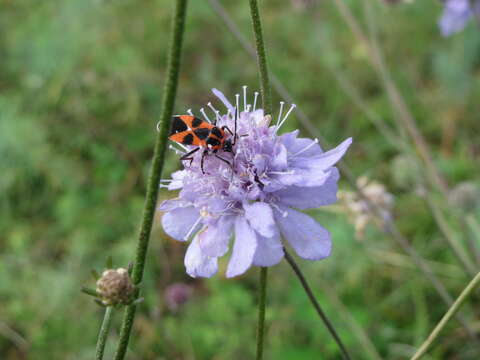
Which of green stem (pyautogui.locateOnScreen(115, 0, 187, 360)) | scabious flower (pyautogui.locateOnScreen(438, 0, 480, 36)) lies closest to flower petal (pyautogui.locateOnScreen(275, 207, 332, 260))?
green stem (pyautogui.locateOnScreen(115, 0, 187, 360))

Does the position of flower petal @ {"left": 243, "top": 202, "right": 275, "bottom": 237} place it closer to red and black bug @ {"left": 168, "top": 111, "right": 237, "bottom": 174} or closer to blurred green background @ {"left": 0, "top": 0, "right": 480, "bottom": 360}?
red and black bug @ {"left": 168, "top": 111, "right": 237, "bottom": 174}

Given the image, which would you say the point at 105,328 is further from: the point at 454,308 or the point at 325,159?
the point at 454,308

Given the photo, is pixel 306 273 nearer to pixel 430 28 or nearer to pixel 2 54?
pixel 430 28

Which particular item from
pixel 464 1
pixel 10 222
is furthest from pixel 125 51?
pixel 464 1

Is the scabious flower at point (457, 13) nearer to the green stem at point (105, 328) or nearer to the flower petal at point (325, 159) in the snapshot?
the flower petal at point (325, 159)

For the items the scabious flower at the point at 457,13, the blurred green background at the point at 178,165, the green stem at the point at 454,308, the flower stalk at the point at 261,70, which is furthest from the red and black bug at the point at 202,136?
the scabious flower at the point at 457,13

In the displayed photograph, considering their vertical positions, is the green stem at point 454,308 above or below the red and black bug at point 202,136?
below

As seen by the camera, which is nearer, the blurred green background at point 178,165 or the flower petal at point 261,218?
the flower petal at point 261,218
